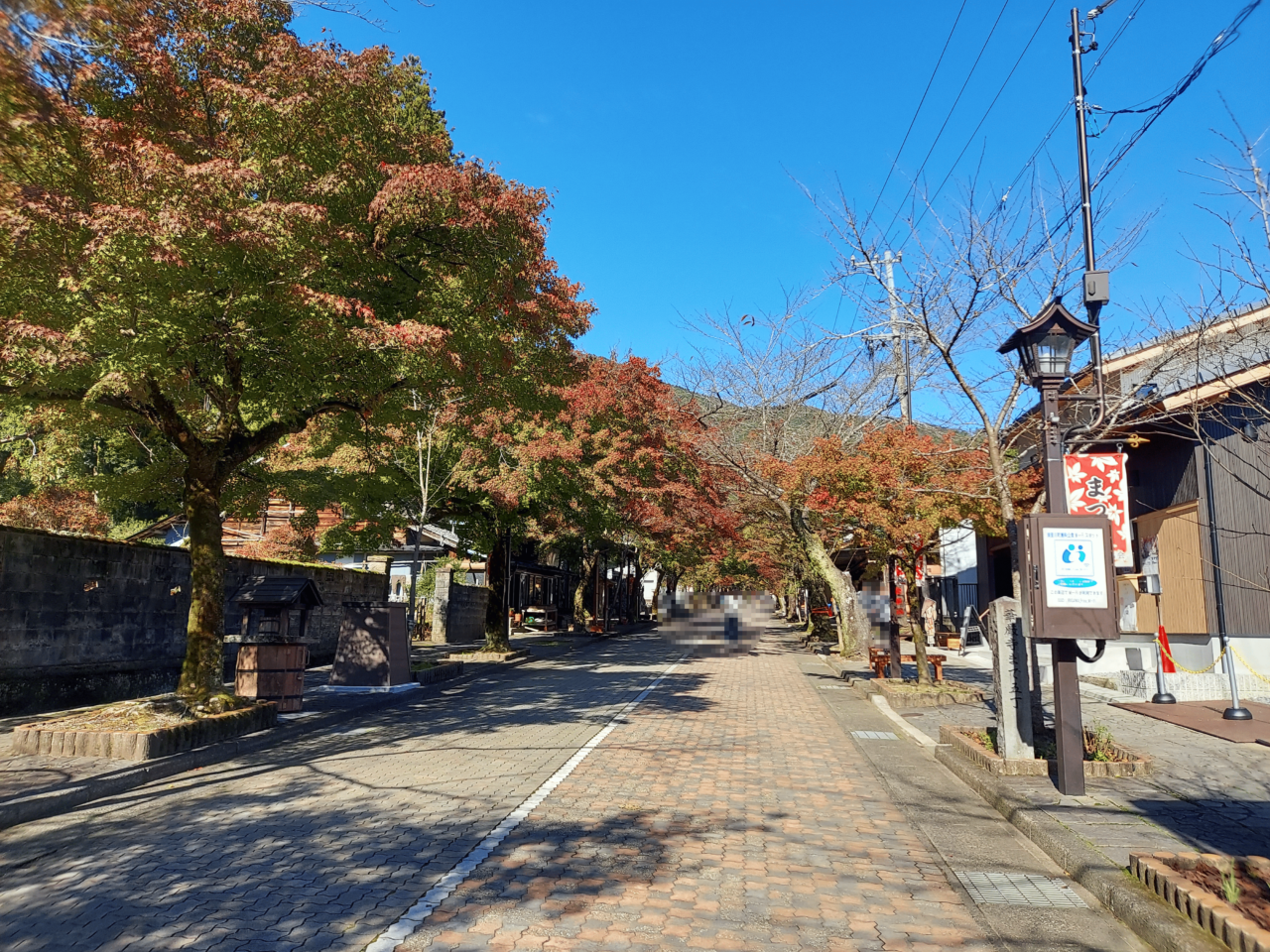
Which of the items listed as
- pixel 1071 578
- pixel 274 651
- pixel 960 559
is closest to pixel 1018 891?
pixel 1071 578

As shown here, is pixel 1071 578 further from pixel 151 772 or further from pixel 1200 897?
pixel 151 772

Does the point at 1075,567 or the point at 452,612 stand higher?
the point at 1075,567

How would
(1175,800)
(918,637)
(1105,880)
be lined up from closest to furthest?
(1105,880)
(1175,800)
(918,637)

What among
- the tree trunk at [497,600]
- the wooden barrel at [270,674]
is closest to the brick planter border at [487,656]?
the tree trunk at [497,600]

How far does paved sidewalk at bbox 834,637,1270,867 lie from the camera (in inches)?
240

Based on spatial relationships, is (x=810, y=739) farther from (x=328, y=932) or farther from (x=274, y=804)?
(x=328, y=932)

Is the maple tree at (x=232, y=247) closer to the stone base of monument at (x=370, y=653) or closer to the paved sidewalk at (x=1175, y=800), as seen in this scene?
the stone base of monument at (x=370, y=653)

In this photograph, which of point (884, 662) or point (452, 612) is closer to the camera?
point (884, 662)

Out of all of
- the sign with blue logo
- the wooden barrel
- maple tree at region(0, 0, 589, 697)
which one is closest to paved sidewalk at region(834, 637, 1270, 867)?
the sign with blue logo

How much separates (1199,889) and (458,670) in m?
16.2

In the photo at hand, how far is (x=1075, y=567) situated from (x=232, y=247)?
883cm

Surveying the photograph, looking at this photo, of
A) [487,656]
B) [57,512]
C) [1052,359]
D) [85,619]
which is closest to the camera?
[1052,359]

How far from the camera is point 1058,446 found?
27.4 feet

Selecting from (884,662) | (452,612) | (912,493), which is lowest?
(884,662)
